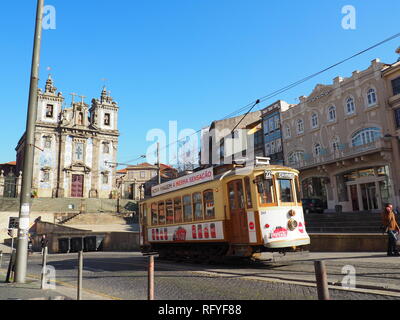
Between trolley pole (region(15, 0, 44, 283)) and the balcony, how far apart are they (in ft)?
76.5

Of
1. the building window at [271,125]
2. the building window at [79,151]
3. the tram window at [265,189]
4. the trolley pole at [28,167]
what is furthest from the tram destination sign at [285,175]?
the building window at [79,151]

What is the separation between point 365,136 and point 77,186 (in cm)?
3791

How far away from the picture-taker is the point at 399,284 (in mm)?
6832

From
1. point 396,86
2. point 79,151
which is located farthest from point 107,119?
point 396,86

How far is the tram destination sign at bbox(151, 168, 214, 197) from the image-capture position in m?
12.2

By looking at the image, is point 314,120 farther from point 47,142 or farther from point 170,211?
point 47,142

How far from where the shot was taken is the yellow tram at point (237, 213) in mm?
10203

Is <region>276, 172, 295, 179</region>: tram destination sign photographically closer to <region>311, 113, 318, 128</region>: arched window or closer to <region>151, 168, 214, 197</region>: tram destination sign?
<region>151, 168, 214, 197</region>: tram destination sign

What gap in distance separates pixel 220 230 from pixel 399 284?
544cm

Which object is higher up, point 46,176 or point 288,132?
point 288,132

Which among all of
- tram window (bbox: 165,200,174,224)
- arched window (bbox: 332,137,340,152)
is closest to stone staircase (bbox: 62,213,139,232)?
arched window (bbox: 332,137,340,152)

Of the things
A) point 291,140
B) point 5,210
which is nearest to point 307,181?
point 291,140

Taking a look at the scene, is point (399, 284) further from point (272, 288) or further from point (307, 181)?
point (307, 181)

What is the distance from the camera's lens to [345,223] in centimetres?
2077
